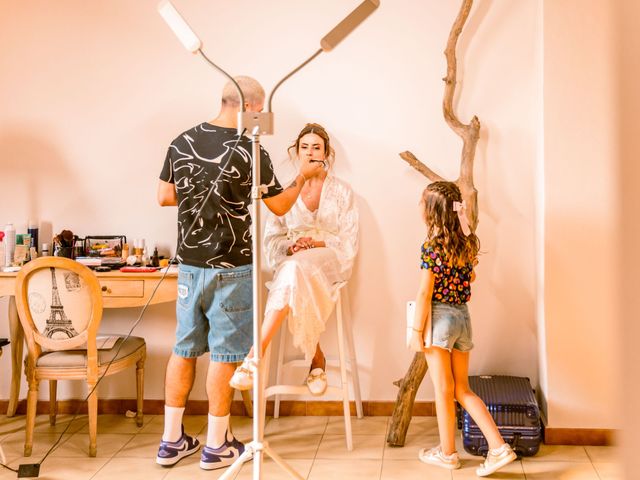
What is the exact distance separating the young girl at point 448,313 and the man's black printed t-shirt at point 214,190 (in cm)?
64

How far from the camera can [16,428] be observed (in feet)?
11.8

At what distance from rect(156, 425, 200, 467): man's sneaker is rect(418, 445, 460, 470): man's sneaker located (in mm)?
991

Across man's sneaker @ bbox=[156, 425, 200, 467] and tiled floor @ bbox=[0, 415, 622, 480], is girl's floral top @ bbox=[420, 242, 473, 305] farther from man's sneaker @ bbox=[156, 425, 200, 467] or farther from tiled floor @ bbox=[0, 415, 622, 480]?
man's sneaker @ bbox=[156, 425, 200, 467]

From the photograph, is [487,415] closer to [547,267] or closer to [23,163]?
[547,267]

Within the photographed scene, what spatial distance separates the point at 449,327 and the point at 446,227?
391mm

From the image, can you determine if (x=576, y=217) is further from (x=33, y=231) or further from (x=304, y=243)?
(x=33, y=231)

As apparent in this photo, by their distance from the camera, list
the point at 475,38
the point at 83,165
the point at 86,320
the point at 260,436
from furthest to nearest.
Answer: the point at 83,165 → the point at 475,38 → the point at 86,320 → the point at 260,436

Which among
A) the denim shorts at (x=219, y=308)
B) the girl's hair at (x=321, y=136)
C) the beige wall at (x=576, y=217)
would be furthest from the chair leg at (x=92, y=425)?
the beige wall at (x=576, y=217)

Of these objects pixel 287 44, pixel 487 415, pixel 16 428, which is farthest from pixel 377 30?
pixel 16 428

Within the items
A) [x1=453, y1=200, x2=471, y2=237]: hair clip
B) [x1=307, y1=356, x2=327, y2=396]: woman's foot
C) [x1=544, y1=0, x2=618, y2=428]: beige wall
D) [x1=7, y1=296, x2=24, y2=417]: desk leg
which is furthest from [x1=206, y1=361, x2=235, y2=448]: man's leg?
[x1=544, y1=0, x2=618, y2=428]: beige wall

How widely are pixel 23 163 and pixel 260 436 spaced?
7.42 feet

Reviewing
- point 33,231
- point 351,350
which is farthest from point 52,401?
point 351,350

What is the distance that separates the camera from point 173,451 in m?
3.09

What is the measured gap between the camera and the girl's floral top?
289 cm
